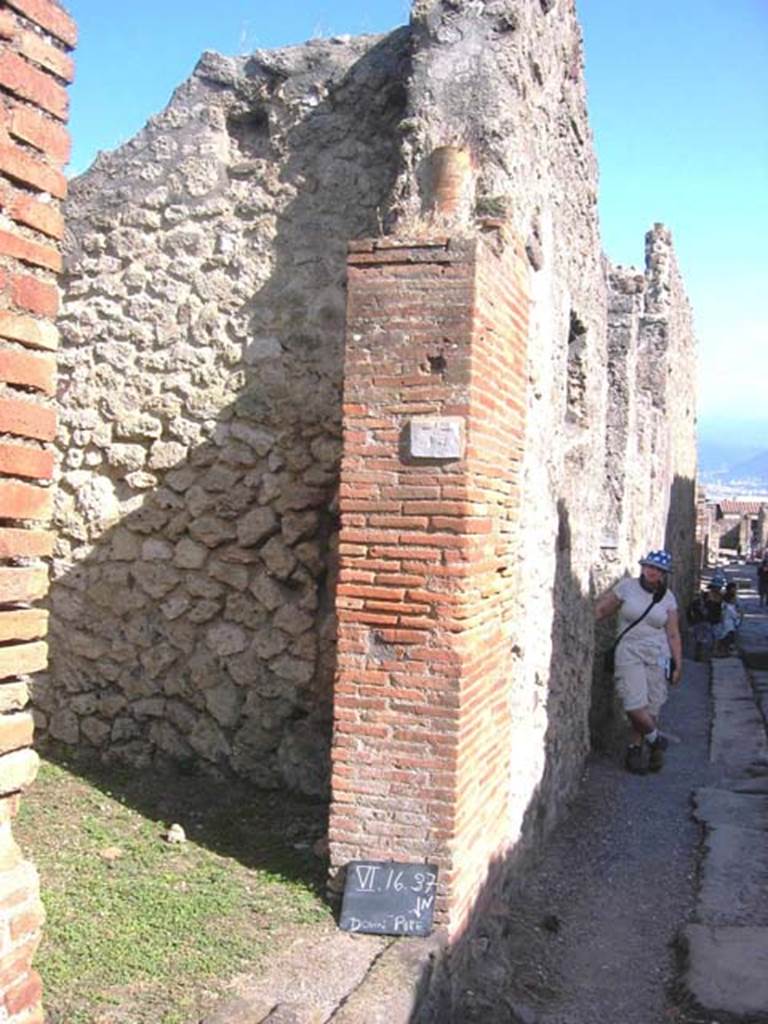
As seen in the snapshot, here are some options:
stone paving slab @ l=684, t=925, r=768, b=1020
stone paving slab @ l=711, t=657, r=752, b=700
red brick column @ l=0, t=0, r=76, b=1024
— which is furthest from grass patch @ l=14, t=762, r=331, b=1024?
stone paving slab @ l=711, t=657, r=752, b=700

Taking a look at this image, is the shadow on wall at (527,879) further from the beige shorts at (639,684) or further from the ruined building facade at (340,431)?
the beige shorts at (639,684)

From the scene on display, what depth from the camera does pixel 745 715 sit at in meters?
9.91

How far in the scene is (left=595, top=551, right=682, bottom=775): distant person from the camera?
298 inches

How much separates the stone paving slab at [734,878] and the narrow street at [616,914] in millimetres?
12

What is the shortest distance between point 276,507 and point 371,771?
161 cm

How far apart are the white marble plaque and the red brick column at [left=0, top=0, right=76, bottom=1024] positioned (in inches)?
73.4

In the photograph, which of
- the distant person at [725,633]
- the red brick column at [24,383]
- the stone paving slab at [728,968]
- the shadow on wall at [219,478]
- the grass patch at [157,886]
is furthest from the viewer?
the distant person at [725,633]

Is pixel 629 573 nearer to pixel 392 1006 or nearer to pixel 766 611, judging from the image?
pixel 392 1006

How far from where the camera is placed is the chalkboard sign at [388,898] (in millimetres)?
3812

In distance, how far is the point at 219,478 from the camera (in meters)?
5.31

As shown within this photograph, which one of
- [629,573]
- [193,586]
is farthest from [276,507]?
[629,573]

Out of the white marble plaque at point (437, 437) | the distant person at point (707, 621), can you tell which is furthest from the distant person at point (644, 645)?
the distant person at point (707, 621)

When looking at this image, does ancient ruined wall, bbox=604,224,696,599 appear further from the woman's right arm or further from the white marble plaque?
the white marble plaque

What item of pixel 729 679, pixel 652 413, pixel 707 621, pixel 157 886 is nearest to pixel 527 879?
pixel 157 886
